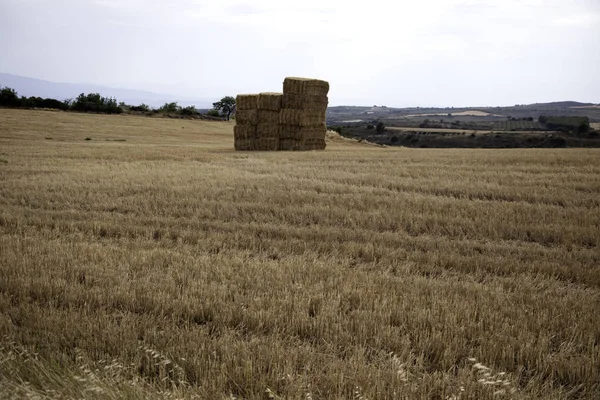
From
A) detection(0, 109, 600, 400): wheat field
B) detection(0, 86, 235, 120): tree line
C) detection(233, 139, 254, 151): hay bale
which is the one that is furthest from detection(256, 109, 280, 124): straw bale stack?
detection(0, 86, 235, 120): tree line

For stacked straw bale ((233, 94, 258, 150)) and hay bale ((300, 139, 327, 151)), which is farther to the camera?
hay bale ((300, 139, 327, 151))

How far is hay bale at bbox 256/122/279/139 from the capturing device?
25.6 m

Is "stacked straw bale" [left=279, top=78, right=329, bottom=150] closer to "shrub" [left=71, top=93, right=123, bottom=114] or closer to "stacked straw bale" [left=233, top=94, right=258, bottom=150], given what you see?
"stacked straw bale" [left=233, top=94, right=258, bottom=150]

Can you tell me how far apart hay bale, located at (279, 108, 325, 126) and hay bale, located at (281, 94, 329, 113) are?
0.20 meters

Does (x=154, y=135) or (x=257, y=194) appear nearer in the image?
(x=257, y=194)

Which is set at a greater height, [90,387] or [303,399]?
[90,387]

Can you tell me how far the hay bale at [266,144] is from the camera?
1011 inches

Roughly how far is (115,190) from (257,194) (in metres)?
3.35

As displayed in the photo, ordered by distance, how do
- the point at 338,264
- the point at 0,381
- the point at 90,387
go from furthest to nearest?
the point at 338,264 < the point at 0,381 < the point at 90,387

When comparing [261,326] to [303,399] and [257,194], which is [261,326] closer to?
[303,399]

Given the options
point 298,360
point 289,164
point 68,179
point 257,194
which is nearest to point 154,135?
point 289,164

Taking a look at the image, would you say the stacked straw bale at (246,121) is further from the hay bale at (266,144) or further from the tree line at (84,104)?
the tree line at (84,104)

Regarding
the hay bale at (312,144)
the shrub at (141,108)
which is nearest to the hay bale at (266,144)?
the hay bale at (312,144)

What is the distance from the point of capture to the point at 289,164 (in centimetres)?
1762
